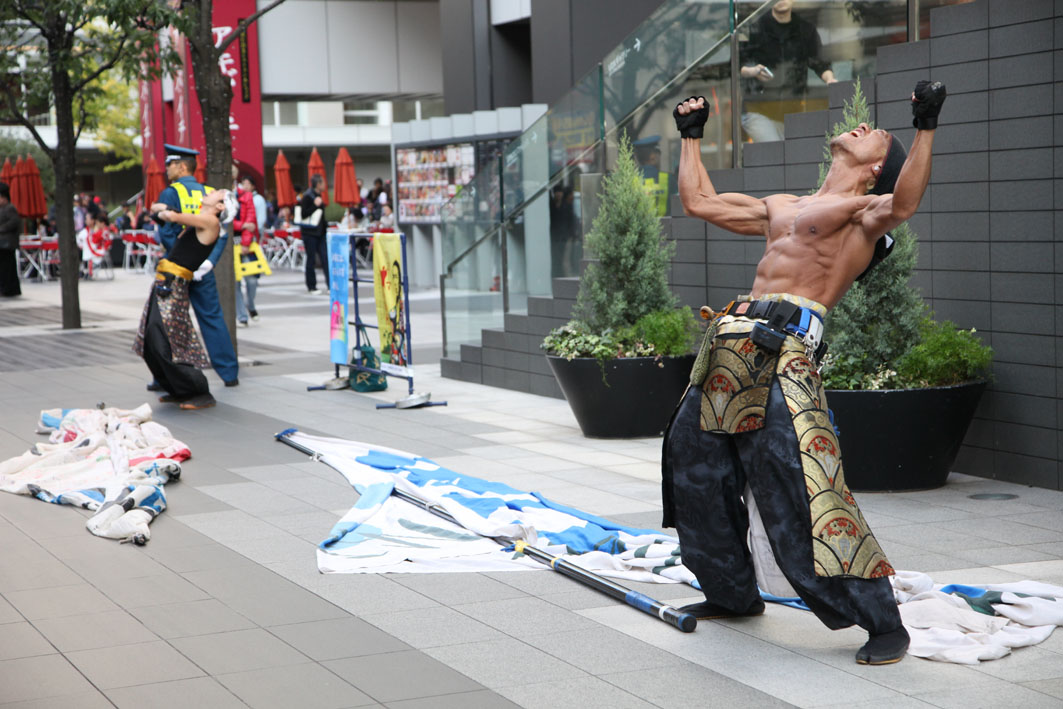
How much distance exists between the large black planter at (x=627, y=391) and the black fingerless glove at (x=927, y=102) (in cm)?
494

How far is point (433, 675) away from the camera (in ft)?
15.0

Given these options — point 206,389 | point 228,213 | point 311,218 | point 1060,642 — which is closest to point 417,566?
point 1060,642

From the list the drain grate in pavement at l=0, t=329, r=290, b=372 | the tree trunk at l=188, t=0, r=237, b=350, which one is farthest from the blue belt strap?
the drain grate in pavement at l=0, t=329, r=290, b=372

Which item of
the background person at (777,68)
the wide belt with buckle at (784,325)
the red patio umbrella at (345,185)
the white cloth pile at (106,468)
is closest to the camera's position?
the wide belt with buckle at (784,325)

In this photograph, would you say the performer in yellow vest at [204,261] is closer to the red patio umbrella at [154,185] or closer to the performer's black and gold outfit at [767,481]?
the performer's black and gold outfit at [767,481]

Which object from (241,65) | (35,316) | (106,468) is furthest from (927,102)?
(241,65)

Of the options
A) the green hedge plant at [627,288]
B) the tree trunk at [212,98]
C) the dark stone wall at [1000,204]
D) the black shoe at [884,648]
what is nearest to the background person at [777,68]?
the dark stone wall at [1000,204]

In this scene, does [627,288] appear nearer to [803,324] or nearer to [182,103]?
[803,324]

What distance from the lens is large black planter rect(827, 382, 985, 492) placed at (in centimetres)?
724

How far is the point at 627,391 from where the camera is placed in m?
9.38

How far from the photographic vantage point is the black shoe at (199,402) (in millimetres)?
11312

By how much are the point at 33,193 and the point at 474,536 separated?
→ 23.9 metres

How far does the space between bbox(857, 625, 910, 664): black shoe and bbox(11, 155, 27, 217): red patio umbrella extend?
2620cm

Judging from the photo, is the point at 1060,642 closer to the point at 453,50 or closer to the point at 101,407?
the point at 101,407
